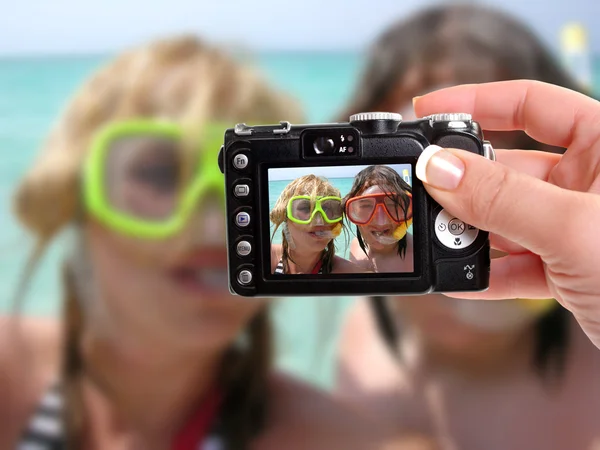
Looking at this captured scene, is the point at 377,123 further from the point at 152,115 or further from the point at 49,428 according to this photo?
the point at 49,428

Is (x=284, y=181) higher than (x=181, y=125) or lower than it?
lower

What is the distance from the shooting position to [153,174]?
1.36m

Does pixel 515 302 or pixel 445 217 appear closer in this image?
pixel 445 217

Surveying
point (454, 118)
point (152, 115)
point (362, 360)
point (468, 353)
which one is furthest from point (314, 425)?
point (454, 118)

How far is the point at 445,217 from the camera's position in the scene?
0.62 metres

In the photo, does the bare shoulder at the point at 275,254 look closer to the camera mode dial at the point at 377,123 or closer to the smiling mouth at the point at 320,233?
the smiling mouth at the point at 320,233

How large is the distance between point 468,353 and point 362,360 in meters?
0.28

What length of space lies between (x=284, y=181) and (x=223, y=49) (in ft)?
3.05

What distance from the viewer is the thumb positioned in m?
0.53

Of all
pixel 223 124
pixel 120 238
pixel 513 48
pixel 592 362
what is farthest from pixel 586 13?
pixel 120 238

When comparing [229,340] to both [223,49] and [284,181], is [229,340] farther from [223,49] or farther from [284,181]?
[284,181]

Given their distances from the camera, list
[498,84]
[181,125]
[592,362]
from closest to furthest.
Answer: [498,84]
[181,125]
[592,362]

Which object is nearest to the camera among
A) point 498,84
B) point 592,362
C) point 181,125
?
point 498,84

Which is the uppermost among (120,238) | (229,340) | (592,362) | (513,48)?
(513,48)
